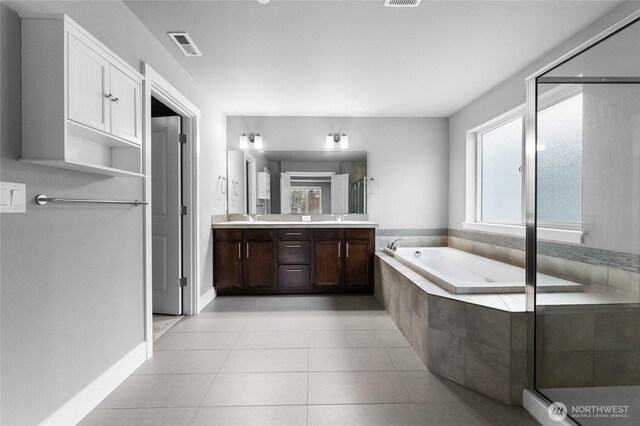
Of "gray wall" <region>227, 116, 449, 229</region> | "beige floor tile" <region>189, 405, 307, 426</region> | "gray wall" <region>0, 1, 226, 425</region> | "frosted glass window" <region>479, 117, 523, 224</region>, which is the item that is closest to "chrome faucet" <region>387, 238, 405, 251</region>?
"gray wall" <region>227, 116, 449, 229</region>

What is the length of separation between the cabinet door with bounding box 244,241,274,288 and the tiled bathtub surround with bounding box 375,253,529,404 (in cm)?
199

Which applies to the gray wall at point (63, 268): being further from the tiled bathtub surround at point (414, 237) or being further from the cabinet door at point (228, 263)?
the tiled bathtub surround at point (414, 237)

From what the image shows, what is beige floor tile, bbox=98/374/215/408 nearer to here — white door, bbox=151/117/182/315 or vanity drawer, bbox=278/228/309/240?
white door, bbox=151/117/182/315

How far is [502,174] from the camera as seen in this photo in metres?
A: 3.61

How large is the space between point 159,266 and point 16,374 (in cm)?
198

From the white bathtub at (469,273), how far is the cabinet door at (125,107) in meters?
2.17

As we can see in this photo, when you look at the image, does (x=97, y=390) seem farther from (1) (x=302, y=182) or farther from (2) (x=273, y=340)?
(1) (x=302, y=182)

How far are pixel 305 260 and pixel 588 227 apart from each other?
9.46 feet

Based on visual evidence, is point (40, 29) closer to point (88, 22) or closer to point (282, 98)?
point (88, 22)

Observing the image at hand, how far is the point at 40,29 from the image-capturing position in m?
1.39

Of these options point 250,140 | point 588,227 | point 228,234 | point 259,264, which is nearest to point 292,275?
point 259,264

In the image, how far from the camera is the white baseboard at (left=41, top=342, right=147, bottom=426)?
1.58 meters

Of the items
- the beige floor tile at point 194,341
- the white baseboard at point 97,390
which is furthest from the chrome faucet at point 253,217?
the white baseboard at point 97,390

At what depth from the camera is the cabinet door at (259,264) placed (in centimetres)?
397
